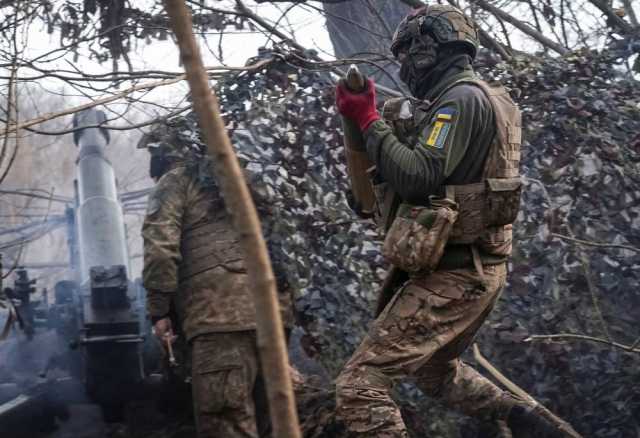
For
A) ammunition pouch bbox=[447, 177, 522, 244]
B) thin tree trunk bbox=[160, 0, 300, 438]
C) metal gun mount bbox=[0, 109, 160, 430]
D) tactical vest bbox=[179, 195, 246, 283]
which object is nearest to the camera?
thin tree trunk bbox=[160, 0, 300, 438]

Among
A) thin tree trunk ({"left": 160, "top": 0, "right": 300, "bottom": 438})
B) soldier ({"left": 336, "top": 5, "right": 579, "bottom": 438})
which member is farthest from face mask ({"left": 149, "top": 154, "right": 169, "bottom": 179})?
thin tree trunk ({"left": 160, "top": 0, "right": 300, "bottom": 438})

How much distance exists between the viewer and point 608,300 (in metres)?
5.46

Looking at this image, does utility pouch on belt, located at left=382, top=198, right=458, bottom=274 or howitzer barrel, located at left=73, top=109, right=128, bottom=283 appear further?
howitzer barrel, located at left=73, top=109, right=128, bottom=283

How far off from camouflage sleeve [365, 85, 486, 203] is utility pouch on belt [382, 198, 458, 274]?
0.09m

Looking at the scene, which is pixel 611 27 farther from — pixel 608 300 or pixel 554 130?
pixel 608 300

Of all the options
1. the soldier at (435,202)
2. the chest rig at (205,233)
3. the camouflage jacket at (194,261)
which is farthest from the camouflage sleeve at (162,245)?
the soldier at (435,202)

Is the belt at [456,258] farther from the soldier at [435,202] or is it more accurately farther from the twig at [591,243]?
the twig at [591,243]

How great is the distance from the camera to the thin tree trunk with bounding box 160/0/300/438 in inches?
64.2

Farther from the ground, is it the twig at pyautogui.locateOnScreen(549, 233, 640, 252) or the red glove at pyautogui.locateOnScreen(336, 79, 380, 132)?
the red glove at pyautogui.locateOnScreen(336, 79, 380, 132)

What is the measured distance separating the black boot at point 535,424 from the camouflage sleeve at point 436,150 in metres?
1.25

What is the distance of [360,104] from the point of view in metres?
3.89

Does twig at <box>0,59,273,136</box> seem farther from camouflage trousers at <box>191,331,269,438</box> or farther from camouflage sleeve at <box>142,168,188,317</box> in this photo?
camouflage trousers at <box>191,331,269,438</box>

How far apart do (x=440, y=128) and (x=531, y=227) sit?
77.4 inches

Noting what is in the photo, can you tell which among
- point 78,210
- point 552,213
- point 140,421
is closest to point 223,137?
point 552,213
